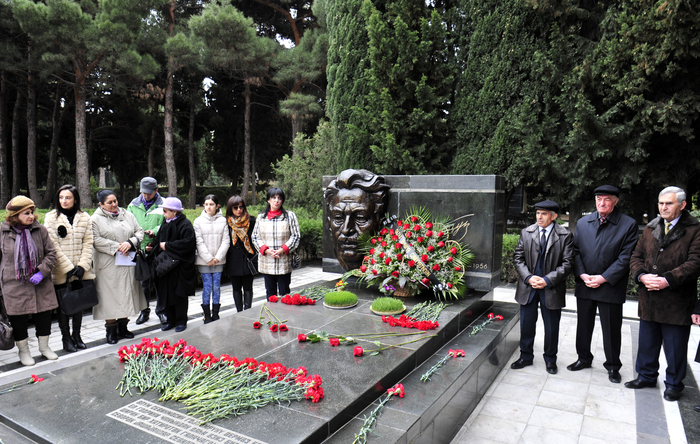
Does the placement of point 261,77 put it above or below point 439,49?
above

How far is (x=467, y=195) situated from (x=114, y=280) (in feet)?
12.8

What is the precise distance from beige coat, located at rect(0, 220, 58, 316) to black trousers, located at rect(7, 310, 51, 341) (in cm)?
A: 15

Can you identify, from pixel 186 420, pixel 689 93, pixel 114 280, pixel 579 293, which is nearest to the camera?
pixel 186 420

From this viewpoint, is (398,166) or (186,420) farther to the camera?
(398,166)

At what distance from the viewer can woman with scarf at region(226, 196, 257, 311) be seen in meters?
5.23

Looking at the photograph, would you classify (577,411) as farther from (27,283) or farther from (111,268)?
(27,283)

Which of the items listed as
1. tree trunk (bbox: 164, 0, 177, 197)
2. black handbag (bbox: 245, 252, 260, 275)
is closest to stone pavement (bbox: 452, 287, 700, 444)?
black handbag (bbox: 245, 252, 260, 275)

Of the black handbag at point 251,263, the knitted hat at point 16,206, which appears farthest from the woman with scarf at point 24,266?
the black handbag at point 251,263

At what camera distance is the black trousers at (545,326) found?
4.14 meters

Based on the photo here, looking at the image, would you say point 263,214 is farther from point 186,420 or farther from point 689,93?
point 689,93

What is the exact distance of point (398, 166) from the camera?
9906 millimetres

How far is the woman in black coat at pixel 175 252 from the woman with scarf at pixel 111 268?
1.18ft

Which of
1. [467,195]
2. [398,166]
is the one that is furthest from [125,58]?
[467,195]

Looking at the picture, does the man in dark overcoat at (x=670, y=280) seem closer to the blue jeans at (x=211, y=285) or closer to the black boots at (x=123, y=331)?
the blue jeans at (x=211, y=285)
